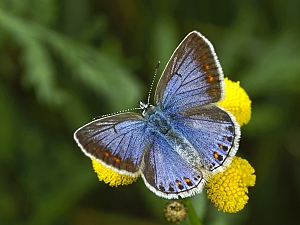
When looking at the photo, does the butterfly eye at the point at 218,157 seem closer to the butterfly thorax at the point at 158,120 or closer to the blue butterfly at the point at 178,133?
the blue butterfly at the point at 178,133

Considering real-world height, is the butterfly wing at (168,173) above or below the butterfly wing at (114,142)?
below

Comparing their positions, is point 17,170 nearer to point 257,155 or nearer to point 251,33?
point 257,155

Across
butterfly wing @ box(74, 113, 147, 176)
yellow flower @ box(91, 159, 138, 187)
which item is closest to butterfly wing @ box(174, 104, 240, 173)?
butterfly wing @ box(74, 113, 147, 176)

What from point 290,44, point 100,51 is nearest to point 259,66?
point 290,44

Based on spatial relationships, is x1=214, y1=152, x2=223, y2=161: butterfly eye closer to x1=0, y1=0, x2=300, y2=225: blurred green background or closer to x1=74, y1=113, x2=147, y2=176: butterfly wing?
x1=74, y1=113, x2=147, y2=176: butterfly wing

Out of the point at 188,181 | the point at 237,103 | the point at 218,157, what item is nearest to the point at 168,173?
the point at 188,181

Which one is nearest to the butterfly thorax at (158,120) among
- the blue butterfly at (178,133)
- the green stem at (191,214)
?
the blue butterfly at (178,133)
